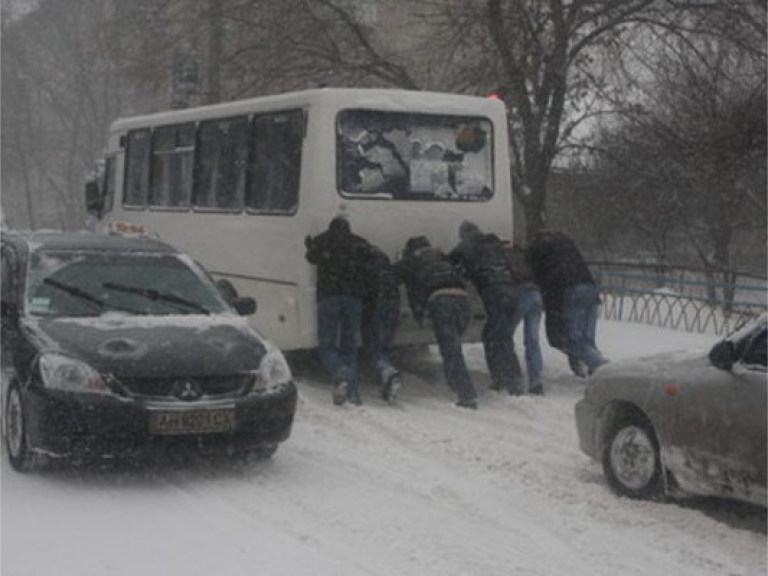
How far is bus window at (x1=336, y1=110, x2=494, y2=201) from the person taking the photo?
11891 millimetres

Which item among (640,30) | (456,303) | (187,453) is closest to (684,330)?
(640,30)

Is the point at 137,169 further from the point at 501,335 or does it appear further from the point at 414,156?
the point at 501,335

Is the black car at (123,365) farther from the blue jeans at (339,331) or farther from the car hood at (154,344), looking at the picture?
the blue jeans at (339,331)

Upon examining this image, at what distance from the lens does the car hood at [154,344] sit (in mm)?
7504

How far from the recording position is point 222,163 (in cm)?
1349

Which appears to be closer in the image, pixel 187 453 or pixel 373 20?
pixel 187 453

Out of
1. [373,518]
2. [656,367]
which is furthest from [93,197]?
[373,518]

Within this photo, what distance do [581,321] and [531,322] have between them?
0.56 m

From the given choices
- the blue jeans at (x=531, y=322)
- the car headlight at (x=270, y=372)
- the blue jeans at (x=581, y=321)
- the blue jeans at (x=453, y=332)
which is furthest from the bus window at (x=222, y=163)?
the car headlight at (x=270, y=372)

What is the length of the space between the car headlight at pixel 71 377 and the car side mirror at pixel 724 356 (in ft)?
12.2

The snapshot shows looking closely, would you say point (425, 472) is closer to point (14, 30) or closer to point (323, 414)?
point (323, 414)

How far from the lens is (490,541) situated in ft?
21.1

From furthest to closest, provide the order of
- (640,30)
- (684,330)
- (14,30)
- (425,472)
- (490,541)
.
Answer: (14,30)
(640,30)
(684,330)
(425,472)
(490,541)

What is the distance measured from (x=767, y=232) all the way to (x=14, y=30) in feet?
114
